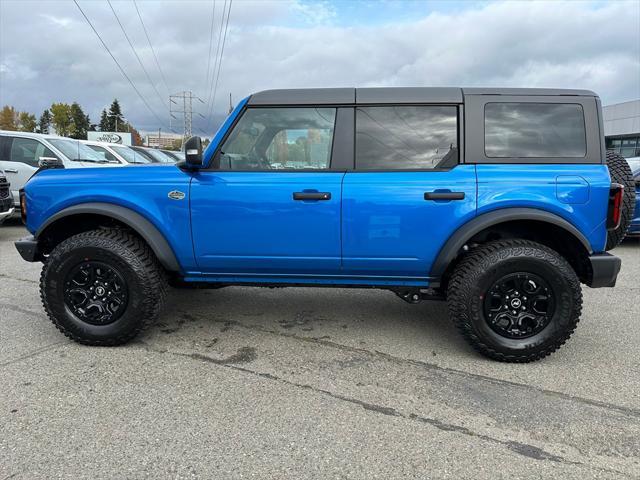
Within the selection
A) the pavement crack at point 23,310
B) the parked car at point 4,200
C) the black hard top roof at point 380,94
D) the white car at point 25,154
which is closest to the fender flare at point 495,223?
the black hard top roof at point 380,94

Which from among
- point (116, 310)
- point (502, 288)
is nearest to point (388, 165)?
point (502, 288)

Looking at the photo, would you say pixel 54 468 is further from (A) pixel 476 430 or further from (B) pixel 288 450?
(A) pixel 476 430

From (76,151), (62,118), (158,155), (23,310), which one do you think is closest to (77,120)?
(62,118)

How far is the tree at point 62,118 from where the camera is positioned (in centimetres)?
9800

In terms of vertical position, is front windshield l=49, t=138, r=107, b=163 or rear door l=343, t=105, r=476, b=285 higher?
front windshield l=49, t=138, r=107, b=163

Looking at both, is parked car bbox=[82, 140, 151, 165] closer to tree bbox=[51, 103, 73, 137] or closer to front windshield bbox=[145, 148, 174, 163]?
front windshield bbox=[145, 148, 174, 163]

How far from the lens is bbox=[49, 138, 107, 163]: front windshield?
9.50m

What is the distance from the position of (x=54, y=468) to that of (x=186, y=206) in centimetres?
178

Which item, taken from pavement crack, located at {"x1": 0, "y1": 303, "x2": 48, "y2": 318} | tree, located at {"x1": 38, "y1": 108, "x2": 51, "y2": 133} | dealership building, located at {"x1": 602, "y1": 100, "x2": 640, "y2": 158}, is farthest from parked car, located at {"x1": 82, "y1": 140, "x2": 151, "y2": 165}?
tree, located at {"x1": 38, "y1": 108, "x2": 51, "y2": 133}

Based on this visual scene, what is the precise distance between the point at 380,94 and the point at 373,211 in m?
0.89

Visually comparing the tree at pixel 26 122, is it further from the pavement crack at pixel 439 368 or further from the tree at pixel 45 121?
the pavement crack at pixel 439 368

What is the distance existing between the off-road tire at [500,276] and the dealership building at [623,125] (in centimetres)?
4029

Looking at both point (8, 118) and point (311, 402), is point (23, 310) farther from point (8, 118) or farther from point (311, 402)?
point (8, 118)

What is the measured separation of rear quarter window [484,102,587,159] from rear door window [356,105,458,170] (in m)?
0.27
